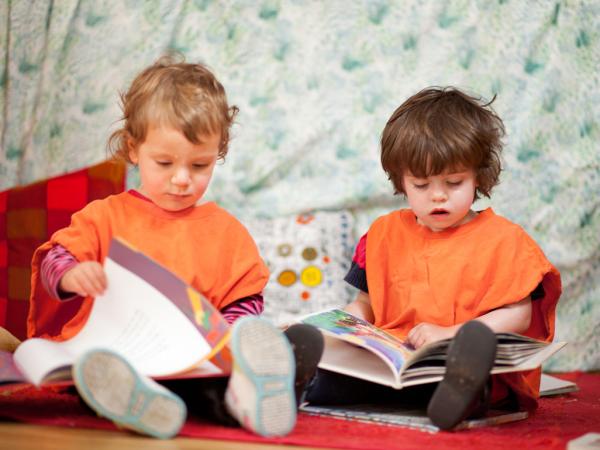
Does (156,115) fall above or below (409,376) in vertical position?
above

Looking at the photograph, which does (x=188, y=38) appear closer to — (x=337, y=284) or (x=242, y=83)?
(x=242, y=83)

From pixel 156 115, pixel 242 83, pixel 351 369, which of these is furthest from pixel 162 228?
pixel 242 83

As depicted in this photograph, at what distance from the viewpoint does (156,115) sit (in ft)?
4.36

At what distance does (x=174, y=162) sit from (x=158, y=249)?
147mm

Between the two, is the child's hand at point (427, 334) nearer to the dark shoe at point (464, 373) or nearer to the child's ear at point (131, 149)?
the dark shoe at point (464, 373)

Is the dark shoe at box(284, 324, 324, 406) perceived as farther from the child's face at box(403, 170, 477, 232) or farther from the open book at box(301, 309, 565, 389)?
the child's face at box(403, 170, 477, 232)

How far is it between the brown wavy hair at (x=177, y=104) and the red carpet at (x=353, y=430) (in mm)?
402

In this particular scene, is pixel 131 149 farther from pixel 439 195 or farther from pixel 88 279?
pixel 439 195

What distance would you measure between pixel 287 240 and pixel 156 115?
0.89 metres

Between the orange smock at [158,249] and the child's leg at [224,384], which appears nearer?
the child's leg at [224,384]

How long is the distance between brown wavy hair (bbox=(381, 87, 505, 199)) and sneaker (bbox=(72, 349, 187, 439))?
0.59 m

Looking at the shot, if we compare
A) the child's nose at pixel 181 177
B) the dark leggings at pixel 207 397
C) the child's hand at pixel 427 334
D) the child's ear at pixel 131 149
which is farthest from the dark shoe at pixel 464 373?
the child's ear at pixel 131 149

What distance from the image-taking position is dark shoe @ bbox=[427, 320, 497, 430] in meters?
1.16

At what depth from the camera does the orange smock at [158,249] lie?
54.6 inches
